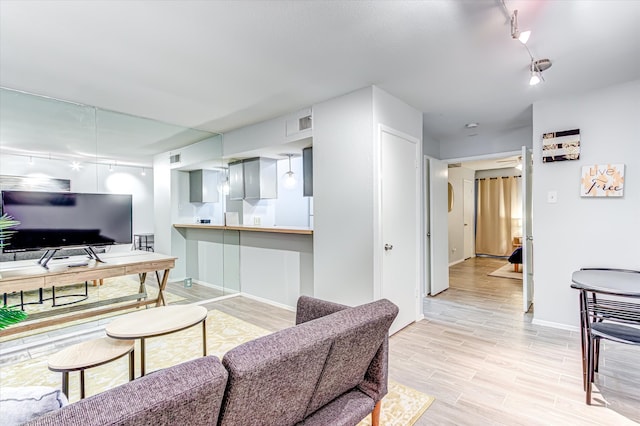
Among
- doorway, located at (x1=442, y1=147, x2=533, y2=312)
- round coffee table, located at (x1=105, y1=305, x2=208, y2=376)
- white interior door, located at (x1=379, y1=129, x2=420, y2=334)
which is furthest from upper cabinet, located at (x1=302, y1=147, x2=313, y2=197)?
doorway, located at (x1=442, y1=147, x2=533, y2=312)

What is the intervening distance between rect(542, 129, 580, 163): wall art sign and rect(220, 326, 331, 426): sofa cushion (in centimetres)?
349

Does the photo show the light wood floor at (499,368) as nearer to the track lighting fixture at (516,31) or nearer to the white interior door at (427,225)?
the white interior door at (427,225)

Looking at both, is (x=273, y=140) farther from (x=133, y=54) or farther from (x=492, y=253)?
(x=492, y=253)

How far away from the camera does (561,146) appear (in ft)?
11.0

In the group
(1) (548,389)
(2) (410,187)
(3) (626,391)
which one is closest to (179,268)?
(2) (410,187)

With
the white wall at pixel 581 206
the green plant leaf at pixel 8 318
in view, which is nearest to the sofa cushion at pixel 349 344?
the green plant leaf at pixel 8 318

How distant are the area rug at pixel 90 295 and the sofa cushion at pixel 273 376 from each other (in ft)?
10.9

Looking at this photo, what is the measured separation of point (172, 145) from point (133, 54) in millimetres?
2355

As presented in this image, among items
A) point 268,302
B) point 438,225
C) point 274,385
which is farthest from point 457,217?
point 274,385

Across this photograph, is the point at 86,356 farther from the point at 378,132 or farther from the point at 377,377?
the point at 378,132

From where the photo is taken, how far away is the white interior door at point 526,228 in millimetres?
3953

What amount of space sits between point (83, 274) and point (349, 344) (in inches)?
130

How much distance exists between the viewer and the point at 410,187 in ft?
12.0

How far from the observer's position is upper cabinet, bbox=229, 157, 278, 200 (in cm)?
478
